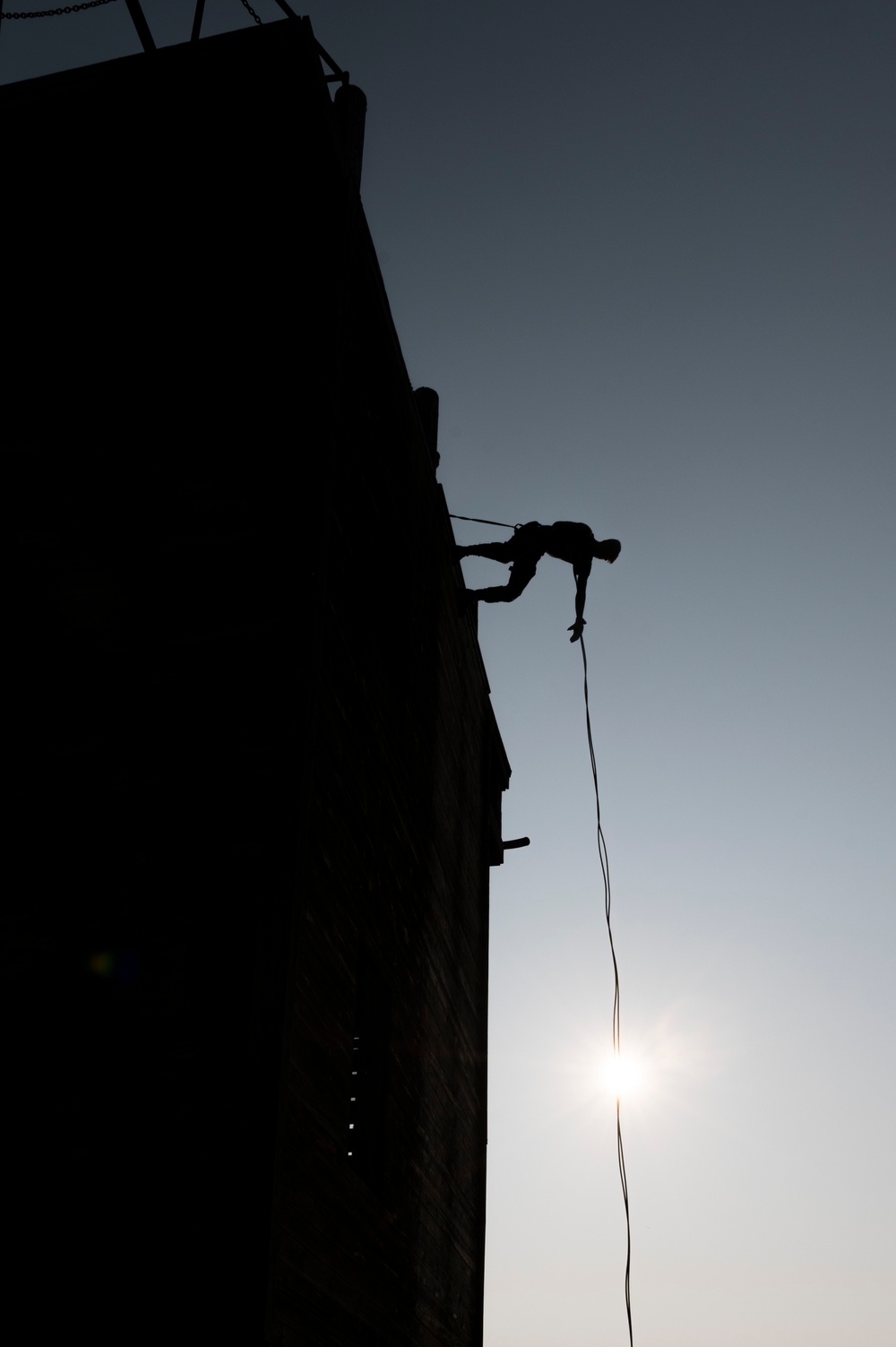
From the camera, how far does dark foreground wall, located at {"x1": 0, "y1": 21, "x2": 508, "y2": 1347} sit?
6.77 meters

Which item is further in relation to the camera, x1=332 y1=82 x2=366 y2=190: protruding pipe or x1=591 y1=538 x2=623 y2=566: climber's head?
x1=591 y1=538 x2=623 y2=566: climber's head

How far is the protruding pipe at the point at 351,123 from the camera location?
10883mm

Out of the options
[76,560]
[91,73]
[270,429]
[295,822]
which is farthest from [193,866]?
[91,73]

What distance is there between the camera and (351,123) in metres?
11.2

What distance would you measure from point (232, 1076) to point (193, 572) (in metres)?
3.62

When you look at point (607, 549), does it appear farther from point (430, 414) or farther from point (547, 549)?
point (430, 414)

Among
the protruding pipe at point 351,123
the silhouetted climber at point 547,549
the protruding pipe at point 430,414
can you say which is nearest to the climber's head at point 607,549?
the silhouetted climber at point 547,549

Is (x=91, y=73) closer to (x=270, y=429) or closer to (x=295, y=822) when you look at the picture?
(x=270, y=429)

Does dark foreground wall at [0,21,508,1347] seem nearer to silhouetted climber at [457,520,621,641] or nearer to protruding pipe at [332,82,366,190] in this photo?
protruding pipe at [332,82,366,190]

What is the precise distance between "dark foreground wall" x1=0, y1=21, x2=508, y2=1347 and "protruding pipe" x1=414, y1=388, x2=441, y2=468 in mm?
1790

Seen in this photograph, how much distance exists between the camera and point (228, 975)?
718 cm

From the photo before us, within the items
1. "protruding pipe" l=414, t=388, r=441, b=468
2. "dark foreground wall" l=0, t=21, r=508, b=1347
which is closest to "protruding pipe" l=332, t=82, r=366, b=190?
"dark foreground wall" l=0, t=21, r=508, b=1347

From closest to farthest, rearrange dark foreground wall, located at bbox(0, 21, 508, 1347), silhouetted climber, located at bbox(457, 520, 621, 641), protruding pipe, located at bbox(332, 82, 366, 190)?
dark foreground wall, located at bbox(0, 21, 508, 1347) → protruding pipe, located at bbox(332, 82, 366, 190) → silhouetted climber, located at bbox(457, 520, 621, 641)

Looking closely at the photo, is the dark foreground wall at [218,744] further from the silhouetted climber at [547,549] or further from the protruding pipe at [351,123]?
the silhouetted climber at [547,549]
